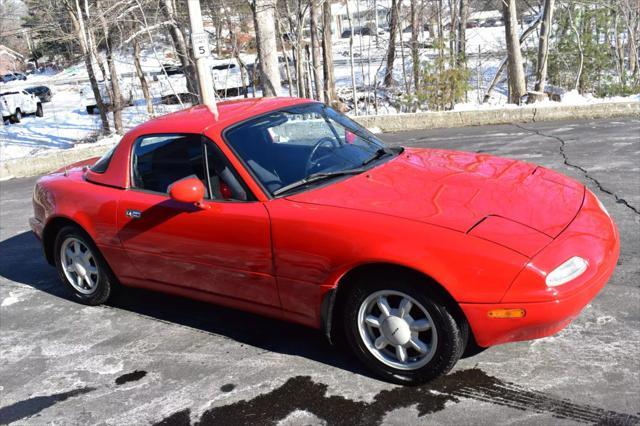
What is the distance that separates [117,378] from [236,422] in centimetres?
100

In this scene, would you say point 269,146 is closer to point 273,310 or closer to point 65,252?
point 273,310

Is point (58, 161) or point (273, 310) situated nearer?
point (273, 310)

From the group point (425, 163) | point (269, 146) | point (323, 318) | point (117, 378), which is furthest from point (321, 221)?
point (117, 378)

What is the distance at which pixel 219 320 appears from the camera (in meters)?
4.32

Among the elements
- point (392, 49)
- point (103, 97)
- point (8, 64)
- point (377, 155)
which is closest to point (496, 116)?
point (392, 49)

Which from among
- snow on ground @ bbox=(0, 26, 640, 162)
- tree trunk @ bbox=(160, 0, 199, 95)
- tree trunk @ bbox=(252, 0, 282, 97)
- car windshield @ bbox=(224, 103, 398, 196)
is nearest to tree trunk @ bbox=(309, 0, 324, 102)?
tree trunk @ bbox=(252, 0, 282, 97)

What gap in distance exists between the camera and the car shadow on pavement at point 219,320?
371 centimetres

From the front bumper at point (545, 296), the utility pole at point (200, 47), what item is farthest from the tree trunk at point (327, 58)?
the front bumper at point (545, 296)

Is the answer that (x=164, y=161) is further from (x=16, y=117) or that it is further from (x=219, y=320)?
(x=16, y=117)

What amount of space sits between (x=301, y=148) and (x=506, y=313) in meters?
1.69

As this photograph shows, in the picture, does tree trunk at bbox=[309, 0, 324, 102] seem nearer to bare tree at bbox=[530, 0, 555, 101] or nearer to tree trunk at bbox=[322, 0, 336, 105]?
tree trunk at bbox=[322, 0, 336, 105]

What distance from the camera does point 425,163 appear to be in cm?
400

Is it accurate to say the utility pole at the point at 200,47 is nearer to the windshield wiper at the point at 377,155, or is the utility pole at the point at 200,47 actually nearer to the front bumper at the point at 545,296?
the windshield wiper at the point at 377,155

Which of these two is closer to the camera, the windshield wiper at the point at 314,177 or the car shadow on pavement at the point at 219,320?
the windshield wiper at the point at 314,177
